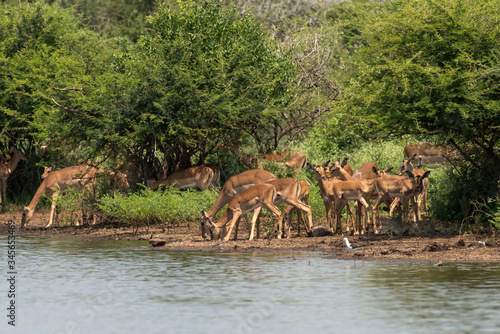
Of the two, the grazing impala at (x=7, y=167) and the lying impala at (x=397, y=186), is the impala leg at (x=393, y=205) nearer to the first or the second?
the lying impala at (x=397, y=186)

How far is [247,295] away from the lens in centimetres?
1031

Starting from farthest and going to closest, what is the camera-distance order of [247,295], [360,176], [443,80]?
[360,176]
[443,80]
[247,295]

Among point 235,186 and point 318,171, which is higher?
point 318,171

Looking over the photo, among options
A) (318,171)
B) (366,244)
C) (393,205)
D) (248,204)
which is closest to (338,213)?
(318,171)

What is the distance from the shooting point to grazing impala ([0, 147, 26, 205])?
25.2m

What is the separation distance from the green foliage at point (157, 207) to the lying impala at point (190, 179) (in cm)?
129

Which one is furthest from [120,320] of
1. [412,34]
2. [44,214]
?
[44,214]

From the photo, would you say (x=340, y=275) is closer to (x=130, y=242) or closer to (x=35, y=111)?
(x=130, y=242)

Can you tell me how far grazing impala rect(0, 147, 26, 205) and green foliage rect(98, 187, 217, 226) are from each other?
660 centimetres

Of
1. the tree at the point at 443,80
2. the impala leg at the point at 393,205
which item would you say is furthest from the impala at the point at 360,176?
the tree at the point at 443,80

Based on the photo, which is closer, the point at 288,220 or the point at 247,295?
the point at 247,295

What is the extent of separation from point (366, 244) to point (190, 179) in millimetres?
7279

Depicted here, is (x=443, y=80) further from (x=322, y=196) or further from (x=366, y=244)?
(x=366, y=244)

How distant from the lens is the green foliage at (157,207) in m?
19.2
